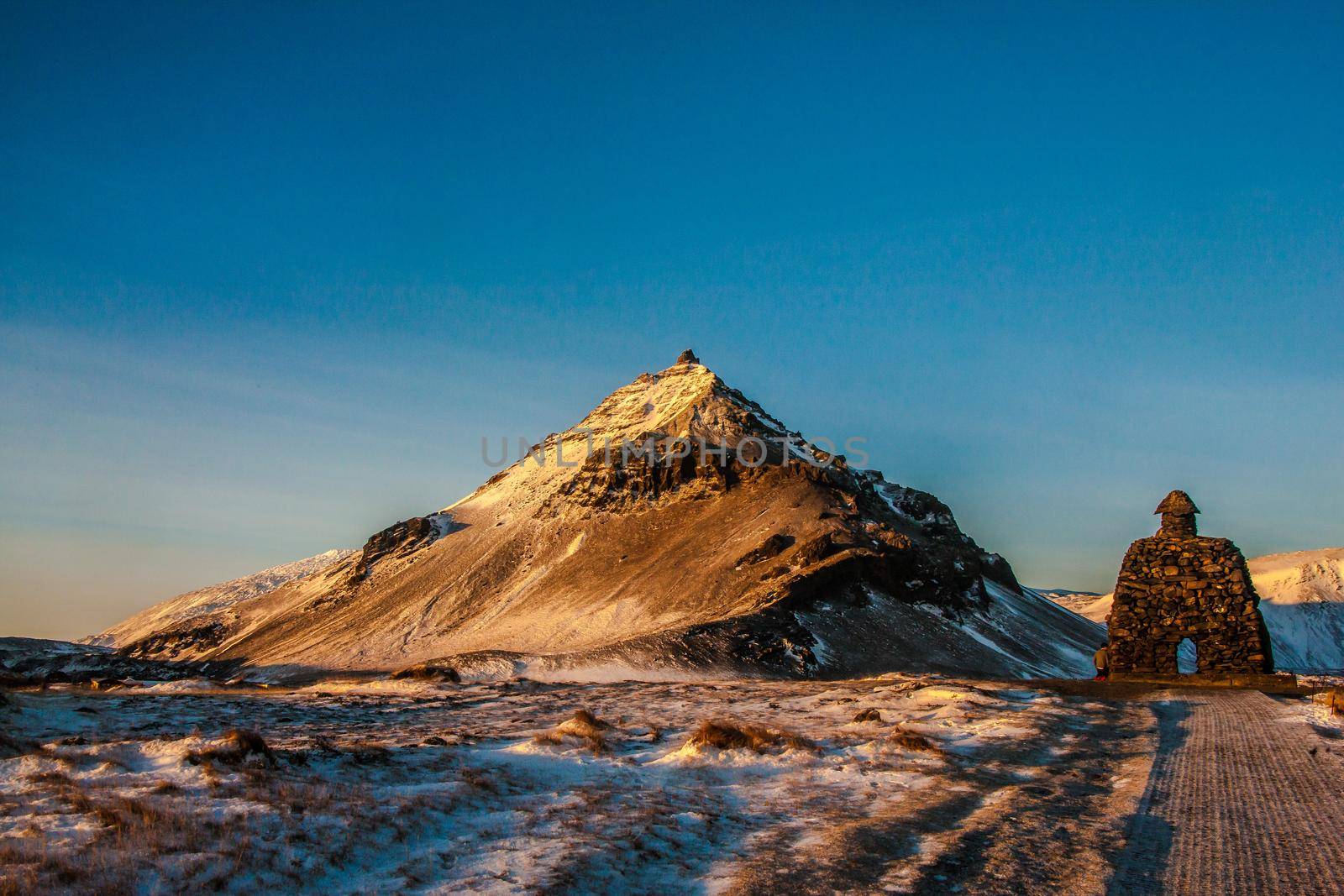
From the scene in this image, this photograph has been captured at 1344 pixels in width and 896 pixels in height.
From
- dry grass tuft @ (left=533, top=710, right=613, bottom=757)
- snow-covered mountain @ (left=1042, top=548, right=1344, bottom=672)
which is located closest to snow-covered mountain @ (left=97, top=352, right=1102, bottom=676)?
dry grass tuft @ (left=533, top=710, right=613, bottom=757)

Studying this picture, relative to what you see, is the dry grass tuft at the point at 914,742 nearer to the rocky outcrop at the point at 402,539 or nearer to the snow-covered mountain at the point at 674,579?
the snow-covered mountain at the point at 674,579

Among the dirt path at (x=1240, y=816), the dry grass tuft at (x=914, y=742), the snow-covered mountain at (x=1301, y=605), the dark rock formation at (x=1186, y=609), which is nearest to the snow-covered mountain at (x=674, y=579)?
the dark rock formation at (x=1186, y=609)

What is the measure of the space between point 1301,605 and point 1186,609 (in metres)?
169

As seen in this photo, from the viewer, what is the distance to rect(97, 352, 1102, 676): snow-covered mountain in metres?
63.1

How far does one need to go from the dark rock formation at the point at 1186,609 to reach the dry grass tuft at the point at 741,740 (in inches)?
698

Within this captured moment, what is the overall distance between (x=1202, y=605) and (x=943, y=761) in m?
18.1

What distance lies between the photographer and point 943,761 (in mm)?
13961

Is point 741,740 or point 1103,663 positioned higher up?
point 741,740

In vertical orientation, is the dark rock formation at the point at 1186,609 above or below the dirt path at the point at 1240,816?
above

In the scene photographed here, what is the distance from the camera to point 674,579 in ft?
251

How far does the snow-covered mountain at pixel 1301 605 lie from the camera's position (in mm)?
141125

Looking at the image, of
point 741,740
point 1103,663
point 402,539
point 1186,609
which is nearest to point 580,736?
point 741,740

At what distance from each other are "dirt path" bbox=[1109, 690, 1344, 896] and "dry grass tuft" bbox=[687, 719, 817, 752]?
5489 mm

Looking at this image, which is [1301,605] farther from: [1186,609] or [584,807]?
[584,807]
